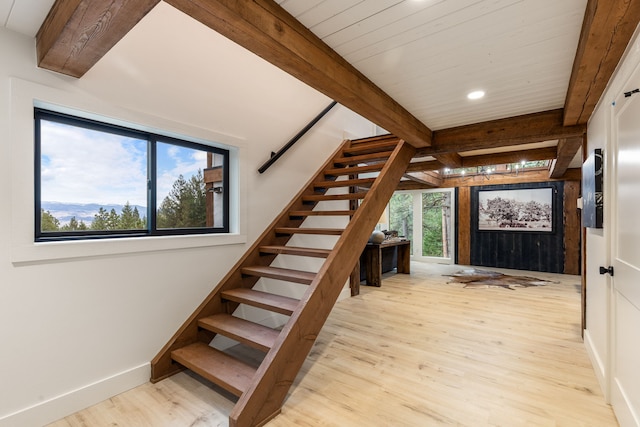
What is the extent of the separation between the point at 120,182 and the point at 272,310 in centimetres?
157

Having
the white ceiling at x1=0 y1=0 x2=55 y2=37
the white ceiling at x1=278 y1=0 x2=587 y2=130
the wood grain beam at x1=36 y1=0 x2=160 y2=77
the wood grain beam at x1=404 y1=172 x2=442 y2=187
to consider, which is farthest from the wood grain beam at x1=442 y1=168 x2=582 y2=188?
the white ceiling at x1=0 y1=0 x2=55 y2=37

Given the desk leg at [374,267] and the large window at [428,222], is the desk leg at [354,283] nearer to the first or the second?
the desk leg at [374,267]

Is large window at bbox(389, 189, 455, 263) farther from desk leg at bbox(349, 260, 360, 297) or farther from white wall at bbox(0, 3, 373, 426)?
white wall at bbox(0, 3, 373, 426)

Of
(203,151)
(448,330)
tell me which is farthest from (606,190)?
(203,151)

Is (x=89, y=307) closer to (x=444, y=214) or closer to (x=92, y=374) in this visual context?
(x=92, y=374)

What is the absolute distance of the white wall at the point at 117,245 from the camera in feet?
5.88

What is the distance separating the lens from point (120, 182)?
2.41 meters

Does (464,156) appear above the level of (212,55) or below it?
below

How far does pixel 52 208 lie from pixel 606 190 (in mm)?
3802

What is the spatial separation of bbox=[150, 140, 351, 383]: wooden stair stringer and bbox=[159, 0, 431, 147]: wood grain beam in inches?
58.1

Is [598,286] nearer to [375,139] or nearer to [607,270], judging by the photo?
[607,270]

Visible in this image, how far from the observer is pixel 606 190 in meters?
2.10

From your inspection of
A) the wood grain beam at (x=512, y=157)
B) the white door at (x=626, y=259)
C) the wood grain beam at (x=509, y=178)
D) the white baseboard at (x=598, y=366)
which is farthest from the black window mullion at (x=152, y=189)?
the wood grain beam at (x=509, y=178)

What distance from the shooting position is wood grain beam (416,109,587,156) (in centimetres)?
293
